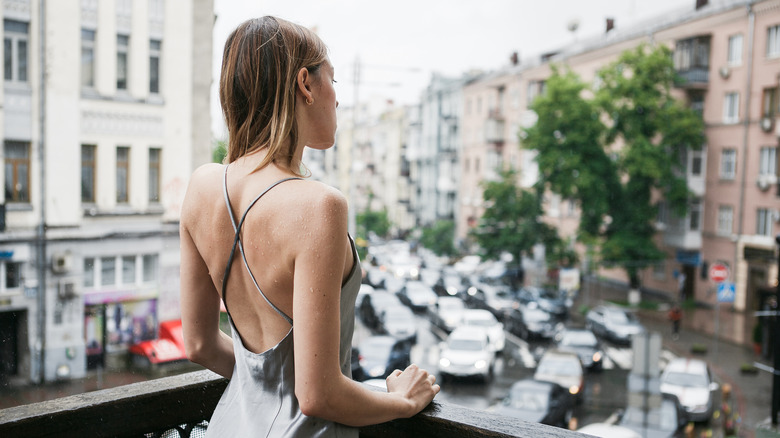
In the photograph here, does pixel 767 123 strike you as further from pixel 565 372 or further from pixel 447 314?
pixel 565 372

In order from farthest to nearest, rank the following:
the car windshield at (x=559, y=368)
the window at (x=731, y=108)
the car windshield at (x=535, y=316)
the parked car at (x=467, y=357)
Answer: the window at (x=731, y=108)
the car windshield at (x=535, y=316)
the parked car at (x=467, y=357)
the car windshield at (x=559, y=368)

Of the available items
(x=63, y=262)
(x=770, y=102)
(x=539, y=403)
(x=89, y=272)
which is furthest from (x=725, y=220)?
(x=63, y=262)

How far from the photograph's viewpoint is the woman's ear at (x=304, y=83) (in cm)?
72

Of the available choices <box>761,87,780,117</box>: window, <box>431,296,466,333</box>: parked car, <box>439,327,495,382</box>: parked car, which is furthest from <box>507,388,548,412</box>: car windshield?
<box>761,87,780,117</box>: window

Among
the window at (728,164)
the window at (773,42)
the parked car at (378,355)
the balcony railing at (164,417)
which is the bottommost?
the parked car at (378,355)

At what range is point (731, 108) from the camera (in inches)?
544

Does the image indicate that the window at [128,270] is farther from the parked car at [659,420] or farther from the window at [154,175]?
the parked car at [659,420]

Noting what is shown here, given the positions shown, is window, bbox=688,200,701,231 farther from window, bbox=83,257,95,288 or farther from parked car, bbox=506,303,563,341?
window, bbox=83,257,95,288

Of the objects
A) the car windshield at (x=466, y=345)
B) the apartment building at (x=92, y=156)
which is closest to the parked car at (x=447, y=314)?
the car windshield at (x=466, y=345)

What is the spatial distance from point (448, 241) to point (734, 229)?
8.28 m

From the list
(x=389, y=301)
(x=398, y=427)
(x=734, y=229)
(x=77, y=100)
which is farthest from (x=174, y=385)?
(x=734, y=229)

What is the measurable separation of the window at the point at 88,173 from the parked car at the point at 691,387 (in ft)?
22.4

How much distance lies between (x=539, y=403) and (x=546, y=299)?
7735 millimetres

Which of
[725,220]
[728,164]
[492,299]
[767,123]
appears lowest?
[492,299]
